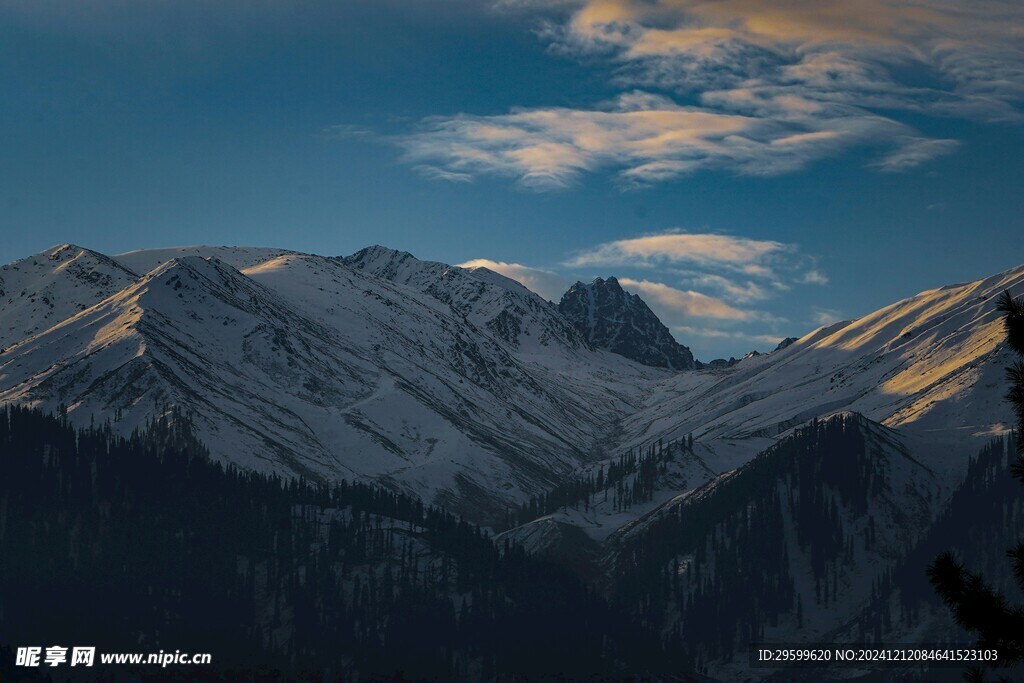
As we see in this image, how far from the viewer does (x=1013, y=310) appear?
3422 centimetres

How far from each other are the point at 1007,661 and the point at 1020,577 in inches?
95.3

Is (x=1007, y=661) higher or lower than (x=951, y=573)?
lower

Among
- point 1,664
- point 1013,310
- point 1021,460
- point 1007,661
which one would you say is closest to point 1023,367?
point 1013,310

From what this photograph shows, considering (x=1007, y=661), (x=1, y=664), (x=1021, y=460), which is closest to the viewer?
(x=1007, y=661)

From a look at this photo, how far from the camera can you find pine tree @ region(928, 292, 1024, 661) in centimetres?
3403

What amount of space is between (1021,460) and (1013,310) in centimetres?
513

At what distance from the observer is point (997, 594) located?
34.7 m

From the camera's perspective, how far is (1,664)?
19462 centimetres

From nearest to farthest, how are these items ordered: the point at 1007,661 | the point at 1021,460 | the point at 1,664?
the point at 1007,661
the point at 1021,460
the point at 1,664

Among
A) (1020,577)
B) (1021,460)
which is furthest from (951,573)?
(1021,460)

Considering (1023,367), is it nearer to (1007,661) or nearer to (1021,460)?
(1021,460)

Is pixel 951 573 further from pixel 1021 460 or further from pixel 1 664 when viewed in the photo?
pixel 1 664

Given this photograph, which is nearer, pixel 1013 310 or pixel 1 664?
pixel 1013 310

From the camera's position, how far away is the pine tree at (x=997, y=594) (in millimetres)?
34031
